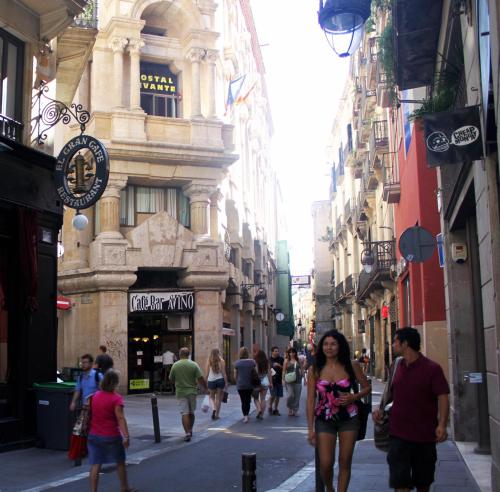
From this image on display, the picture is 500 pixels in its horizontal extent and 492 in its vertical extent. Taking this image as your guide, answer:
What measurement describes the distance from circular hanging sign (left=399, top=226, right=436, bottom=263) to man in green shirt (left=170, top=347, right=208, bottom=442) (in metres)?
4.63

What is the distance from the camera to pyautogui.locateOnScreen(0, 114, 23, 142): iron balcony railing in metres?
13.2

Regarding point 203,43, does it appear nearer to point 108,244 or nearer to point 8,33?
point 108,244

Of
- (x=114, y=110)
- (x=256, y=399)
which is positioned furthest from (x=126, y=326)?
(x=256, y=399)

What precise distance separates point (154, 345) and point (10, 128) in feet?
49.6

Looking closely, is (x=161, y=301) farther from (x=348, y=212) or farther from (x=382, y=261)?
(x=348, y=212)

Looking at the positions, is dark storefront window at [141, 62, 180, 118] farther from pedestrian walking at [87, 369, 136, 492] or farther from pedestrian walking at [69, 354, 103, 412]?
pedestrian walking at [87, 369, 136, 492]

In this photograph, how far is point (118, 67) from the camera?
89.1 feet

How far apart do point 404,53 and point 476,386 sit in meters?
5.25

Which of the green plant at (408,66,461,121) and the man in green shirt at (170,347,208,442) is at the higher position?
the green plant at (408,66,461,121)

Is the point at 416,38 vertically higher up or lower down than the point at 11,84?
lower down

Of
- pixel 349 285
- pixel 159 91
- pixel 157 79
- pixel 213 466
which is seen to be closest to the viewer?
pixel 213 466

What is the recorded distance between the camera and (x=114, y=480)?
9.47 metres

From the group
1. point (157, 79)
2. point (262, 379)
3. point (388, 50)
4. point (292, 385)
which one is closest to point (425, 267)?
point (292, 385)

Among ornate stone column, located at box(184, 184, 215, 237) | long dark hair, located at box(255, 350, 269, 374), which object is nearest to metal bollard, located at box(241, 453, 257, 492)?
long dark hair, located at box(255, 350, 269, 374)
